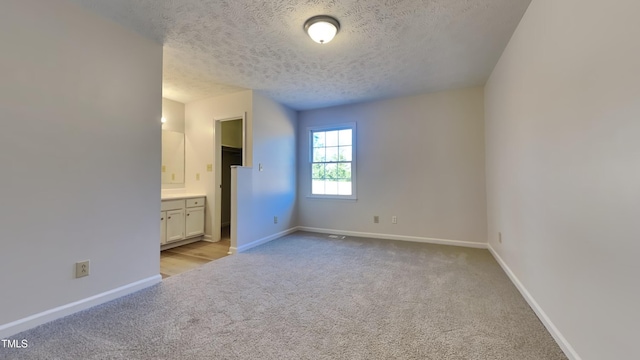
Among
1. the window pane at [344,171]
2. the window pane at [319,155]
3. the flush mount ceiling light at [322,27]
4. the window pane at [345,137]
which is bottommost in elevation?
the window pane at [344,171]

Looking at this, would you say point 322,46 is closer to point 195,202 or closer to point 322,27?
point 322,27

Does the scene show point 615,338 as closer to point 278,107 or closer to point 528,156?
point 528,156

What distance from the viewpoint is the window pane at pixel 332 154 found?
4.93m

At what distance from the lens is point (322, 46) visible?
2705 millimetres

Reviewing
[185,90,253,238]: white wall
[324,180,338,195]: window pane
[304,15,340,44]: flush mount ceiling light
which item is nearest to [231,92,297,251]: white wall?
[185,90,253,238]: white wall

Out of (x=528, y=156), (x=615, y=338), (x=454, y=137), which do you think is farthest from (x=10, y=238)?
(x=454, y=137)

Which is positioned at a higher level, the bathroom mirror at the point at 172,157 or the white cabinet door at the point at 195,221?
the bathroom mirror at the point at 172,157

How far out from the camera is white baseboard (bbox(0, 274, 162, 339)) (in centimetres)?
171

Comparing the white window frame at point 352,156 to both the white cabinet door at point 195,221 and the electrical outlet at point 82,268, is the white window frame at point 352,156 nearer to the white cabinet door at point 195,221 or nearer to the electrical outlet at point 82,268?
the white cabinet door at point 195,221

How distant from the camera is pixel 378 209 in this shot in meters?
4.54

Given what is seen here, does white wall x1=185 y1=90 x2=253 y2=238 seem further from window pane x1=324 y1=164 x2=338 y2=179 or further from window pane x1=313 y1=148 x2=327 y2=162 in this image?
window pane x1=324 y1=164 x2=338 y2=179

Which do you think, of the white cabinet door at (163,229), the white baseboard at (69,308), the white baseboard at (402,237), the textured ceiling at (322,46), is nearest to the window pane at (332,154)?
the textured ceiling at (322,46)

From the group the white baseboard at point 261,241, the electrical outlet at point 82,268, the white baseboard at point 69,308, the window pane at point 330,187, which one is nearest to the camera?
the white baseboard at point 69,308

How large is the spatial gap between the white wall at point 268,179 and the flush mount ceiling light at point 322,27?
6.38 ft
